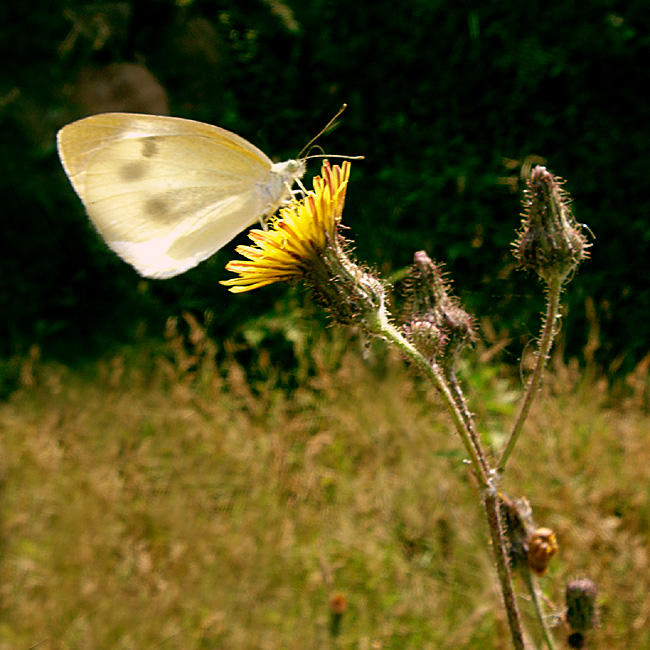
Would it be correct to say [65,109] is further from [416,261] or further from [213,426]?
[416,261]

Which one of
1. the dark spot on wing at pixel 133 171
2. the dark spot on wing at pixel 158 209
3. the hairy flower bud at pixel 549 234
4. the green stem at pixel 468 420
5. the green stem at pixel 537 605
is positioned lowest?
the dark spot on wing at pixel 158 209

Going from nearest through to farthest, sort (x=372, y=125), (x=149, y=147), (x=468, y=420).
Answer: (x=468, y=420) → (x=149, y=147) → (x=372, y=125)

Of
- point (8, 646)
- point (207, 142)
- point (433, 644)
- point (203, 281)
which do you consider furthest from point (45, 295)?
point (433, 644)

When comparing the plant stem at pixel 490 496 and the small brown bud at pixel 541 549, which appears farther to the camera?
the small brown bud at pixel 541 549

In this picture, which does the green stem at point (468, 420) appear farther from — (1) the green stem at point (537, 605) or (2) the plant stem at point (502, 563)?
(1) the green stem at point (537, 605)

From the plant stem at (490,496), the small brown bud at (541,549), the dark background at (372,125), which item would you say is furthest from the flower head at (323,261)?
the dark background at (372,125)

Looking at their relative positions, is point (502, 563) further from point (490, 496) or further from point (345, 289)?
point (345, 289)

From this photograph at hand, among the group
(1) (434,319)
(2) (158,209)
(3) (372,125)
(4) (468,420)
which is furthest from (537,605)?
(3) (372,125)

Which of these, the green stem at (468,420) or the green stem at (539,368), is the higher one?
the green stem at (539,368)
